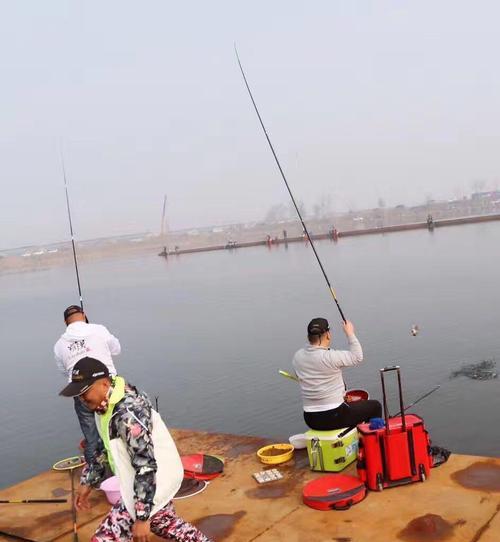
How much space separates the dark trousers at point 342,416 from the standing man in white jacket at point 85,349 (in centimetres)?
189

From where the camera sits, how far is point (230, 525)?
16.2 feet

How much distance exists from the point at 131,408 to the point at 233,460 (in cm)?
322

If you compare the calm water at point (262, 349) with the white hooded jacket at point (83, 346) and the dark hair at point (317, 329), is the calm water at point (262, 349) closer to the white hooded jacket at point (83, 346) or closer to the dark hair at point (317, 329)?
the dark hair at point (317, 329)

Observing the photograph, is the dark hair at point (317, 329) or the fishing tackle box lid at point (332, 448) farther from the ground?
the dark hair at point (317, 329)

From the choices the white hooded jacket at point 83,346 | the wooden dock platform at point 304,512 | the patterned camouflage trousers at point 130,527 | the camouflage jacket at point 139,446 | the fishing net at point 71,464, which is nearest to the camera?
the camouflage jacket at point 139,446

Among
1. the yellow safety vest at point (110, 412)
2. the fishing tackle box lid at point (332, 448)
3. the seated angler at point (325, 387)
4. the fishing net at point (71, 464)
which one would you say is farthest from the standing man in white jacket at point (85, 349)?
the yellow safety vest at point (110, 412)

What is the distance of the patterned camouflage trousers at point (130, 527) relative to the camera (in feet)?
11.7

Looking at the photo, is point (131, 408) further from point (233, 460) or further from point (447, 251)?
point (447, 251)

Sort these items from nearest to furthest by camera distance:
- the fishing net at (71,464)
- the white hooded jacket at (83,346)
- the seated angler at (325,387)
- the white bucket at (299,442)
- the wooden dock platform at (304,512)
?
the wooden dock platform at (304,512)
the seated angler at (325,387)
the white hooded jacket at (83,346)
the white bucket at (299,442)
the fishing net at (71,464)

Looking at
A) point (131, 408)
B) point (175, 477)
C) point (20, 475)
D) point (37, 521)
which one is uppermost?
point (131, 408)

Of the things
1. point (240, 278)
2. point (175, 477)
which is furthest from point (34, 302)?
point (175, 477)

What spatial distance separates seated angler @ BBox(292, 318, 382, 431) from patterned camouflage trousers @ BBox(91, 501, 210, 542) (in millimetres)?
2062

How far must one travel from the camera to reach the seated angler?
5.49m

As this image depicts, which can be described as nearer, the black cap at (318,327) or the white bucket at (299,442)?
the black cap at (318,327)
